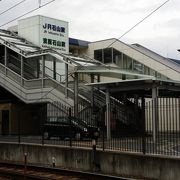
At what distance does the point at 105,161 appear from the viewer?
19.0 meters

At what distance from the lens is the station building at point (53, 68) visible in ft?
124

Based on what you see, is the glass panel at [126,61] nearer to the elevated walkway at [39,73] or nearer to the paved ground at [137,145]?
the elevated walkway at [39,73]

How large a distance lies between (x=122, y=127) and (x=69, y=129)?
240 centimetres

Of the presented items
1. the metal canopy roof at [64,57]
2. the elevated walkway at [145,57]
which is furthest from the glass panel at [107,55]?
the metal canopy roof at [64,57]

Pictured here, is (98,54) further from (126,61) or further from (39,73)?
(39,73)

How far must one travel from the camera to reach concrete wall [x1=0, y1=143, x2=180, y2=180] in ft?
53.6

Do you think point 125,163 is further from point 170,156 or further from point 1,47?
point 1,47

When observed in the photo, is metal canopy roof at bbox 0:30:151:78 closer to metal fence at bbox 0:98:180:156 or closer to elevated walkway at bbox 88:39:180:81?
elevated walkway at bbox 88:39:180:81

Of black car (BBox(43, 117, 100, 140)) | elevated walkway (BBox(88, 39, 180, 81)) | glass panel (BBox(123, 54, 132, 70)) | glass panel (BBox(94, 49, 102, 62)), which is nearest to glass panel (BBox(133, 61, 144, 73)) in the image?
elevated walkway (BBox(88, 39, 180, 81))

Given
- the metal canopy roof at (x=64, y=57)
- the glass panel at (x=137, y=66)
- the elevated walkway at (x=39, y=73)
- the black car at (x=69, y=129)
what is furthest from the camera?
the glass panel at (x=137, y=66)

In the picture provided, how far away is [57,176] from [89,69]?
17855mm

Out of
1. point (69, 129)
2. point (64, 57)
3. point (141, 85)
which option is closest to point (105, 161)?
point (69, 129)

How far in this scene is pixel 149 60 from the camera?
162 feet

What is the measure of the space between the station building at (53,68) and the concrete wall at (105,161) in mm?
8738
